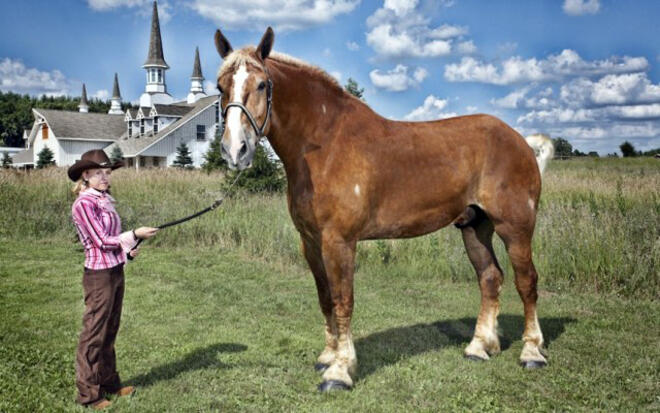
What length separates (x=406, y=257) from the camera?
29.0ft

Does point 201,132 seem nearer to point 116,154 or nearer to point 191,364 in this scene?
point 116,154

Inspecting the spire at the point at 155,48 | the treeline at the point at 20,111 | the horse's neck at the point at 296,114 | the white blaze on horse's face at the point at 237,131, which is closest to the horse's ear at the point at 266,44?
the horse's neck at the point at 296,114

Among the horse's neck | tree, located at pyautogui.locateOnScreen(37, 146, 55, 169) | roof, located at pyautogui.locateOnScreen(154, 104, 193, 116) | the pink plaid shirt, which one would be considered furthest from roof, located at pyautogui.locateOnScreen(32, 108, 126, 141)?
the horse's neck

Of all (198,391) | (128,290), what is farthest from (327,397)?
(128,290)

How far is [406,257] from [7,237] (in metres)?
8.83

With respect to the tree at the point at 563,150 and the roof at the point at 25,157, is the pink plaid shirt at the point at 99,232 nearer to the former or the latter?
the tree at the point at 563,150

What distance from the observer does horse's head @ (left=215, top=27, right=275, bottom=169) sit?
321 cm

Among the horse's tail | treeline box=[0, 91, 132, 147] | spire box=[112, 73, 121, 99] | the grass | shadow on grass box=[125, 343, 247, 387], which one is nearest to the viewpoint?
the grass

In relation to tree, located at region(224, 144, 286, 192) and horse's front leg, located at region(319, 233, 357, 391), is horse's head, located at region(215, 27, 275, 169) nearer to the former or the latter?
horse's front leg, located at region(319, 233, 357, 391)

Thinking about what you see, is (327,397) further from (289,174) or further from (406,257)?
(406,257)

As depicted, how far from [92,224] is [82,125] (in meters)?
41.6

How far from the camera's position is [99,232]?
346cm

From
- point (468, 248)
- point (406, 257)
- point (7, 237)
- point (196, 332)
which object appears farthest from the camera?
point (7, 237)

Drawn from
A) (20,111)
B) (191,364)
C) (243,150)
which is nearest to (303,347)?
(191,364)
